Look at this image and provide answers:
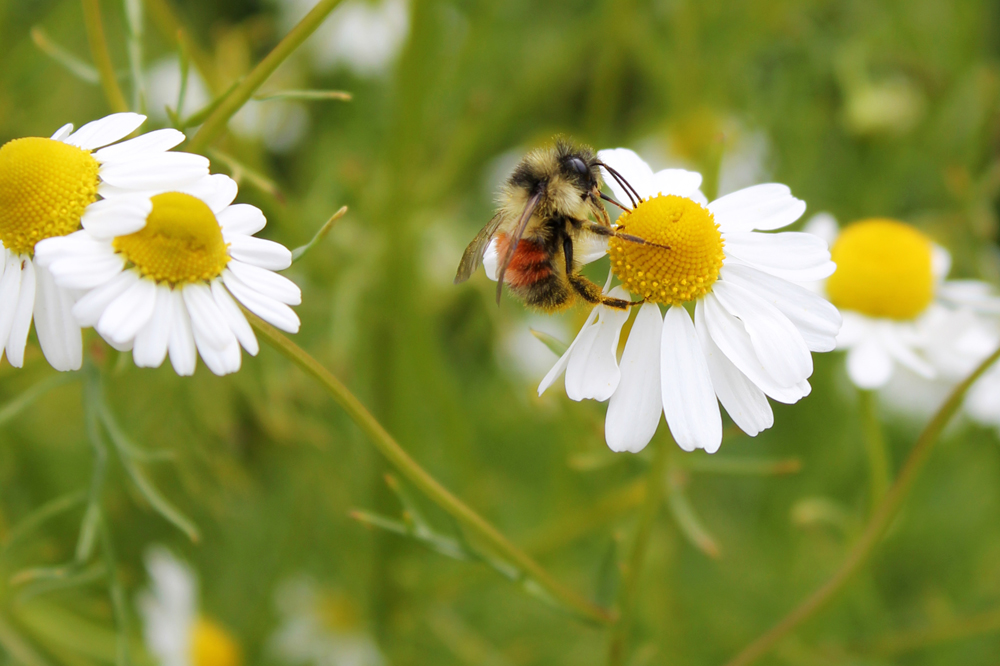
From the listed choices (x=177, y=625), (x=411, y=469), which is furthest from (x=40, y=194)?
(x=177, y=625)

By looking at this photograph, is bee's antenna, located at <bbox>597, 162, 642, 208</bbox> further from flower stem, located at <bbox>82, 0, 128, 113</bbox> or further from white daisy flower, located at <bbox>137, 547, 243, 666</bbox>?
white daisy flower, located at <bbox>137, 547, 243, 666</bbox>

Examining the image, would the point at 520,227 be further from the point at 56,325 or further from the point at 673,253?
the point at 56,325

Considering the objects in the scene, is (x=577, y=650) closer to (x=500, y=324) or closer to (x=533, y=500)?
(x=533, y=500)

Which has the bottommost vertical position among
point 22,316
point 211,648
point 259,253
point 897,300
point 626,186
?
point 211,648

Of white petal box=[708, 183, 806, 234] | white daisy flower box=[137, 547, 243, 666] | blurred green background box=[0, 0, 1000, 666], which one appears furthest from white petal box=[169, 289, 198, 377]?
white daisy flower box=[137, 547, 243, 666]

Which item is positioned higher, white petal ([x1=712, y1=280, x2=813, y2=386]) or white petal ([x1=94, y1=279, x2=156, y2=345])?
white petal ([x1=712, y1=280, x2=813, y2=386])

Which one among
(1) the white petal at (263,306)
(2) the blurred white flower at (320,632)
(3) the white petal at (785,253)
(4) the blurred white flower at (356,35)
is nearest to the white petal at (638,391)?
(3) the white petal at (785,253)
